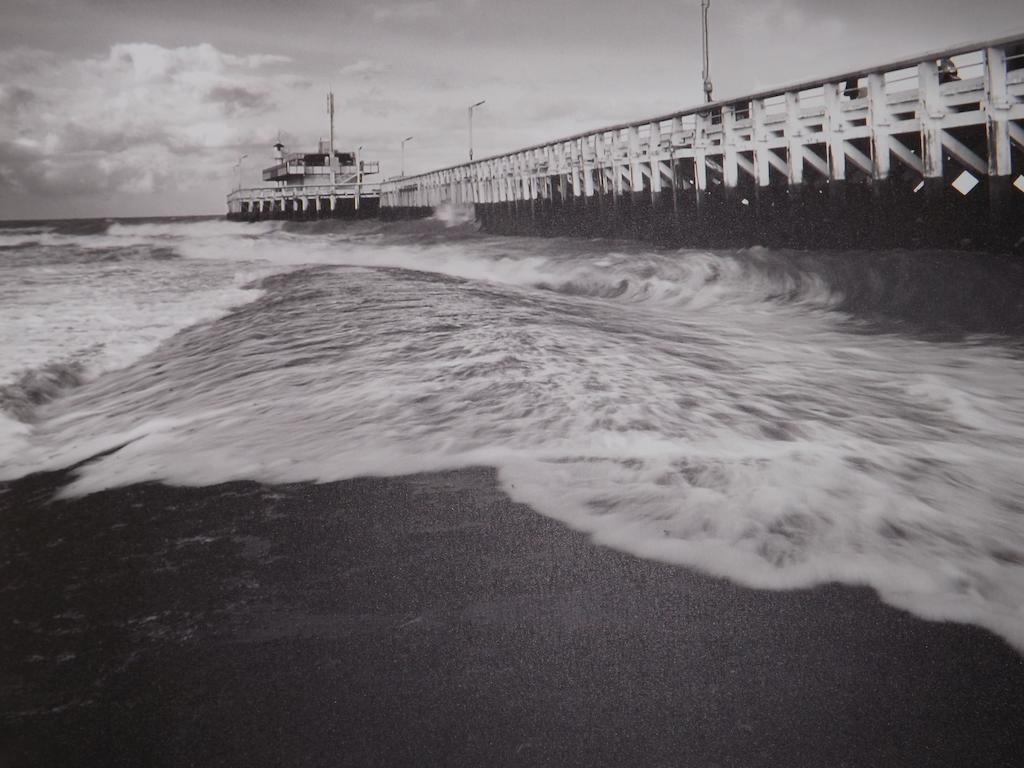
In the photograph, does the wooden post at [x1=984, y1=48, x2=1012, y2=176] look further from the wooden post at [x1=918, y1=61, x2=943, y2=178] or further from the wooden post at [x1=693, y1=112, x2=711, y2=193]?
the wooden post at [x1=693, y1=112, x2=711, y2=193]

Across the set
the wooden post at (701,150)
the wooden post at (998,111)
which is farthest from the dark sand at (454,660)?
the wooden post at (701,150)

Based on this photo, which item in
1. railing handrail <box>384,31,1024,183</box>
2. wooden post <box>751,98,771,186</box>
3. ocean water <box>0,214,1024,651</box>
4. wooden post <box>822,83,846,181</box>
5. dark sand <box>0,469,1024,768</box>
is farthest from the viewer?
wooden post <box>751,98,771,186</box>

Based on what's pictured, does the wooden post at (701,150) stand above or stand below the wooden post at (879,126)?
above

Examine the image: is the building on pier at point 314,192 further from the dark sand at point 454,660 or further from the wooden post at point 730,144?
the dark sand at point 454,660

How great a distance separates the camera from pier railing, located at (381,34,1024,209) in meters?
6.79

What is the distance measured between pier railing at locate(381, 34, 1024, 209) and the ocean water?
111 centimetres

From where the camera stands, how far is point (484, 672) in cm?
147

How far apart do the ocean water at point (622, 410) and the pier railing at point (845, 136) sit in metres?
1.11

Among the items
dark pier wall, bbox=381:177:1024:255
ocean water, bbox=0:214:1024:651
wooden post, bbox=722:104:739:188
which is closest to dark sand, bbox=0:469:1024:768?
ocean water, bbox=0:214:1024:651

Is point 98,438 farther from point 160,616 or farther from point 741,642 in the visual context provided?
point 741,642

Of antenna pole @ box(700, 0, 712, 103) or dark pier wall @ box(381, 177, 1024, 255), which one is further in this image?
antenna pole @ box(700, 0, 712, 103)

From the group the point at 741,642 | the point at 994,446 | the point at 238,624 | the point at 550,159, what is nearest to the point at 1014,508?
the point at 994,446

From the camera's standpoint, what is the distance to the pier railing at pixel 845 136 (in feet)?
22.3

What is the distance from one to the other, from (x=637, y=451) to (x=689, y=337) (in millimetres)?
2763
